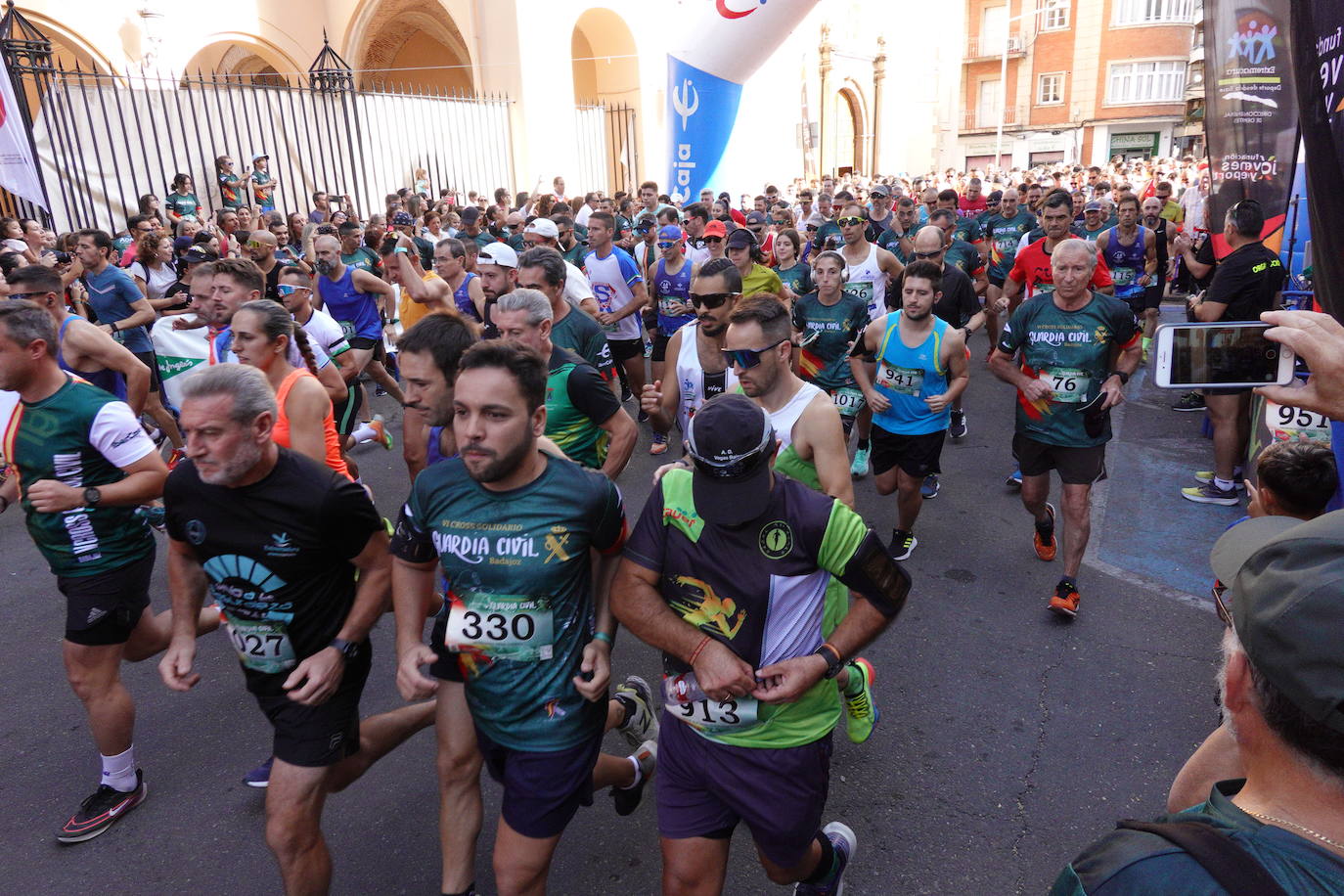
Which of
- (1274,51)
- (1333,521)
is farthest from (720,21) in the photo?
(1333,521)

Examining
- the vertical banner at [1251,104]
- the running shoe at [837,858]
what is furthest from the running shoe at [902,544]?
the vertical banner at [1251,104]

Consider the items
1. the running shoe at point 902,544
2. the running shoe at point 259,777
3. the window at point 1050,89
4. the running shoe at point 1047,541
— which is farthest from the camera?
the window at point 1050,89

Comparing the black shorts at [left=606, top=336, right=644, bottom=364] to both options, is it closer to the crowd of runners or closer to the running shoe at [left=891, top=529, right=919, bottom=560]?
the crowd of runners

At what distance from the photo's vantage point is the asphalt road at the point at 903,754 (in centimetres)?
322

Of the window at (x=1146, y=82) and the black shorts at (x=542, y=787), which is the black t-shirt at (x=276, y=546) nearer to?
the black shorts at (x=542, y=787)

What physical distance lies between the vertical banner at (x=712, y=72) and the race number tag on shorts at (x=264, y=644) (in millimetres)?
13878

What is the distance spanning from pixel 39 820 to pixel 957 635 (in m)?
4.49

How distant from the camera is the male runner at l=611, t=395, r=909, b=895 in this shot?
7.61 feet

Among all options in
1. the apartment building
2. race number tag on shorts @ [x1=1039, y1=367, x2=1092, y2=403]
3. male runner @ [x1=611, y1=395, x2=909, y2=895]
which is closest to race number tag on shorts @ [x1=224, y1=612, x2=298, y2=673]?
male runner @ [x1=611, y1=395, x2=909, y2=895]

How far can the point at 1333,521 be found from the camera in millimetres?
1041

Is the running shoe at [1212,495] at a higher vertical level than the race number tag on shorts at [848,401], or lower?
lower

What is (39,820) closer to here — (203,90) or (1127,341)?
(1127,341)

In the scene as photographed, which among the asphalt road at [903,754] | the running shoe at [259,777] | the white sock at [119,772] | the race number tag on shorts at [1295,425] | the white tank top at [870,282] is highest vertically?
the white tank top at [870,282]

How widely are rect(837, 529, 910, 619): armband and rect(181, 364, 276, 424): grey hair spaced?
1.85 meters
